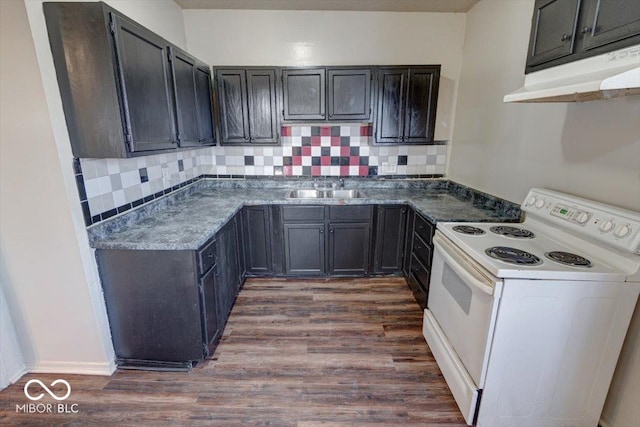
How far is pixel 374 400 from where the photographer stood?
5.40 ft

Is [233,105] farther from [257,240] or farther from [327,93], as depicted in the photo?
[257,240]

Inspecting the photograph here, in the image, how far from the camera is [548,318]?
132 centimetres

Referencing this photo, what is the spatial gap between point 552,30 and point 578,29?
18 cm

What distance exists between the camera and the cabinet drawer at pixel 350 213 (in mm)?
2756

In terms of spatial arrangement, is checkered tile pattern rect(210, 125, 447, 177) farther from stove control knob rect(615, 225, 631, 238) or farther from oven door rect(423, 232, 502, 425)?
stove control knob rect(615, 225, 631, 238)

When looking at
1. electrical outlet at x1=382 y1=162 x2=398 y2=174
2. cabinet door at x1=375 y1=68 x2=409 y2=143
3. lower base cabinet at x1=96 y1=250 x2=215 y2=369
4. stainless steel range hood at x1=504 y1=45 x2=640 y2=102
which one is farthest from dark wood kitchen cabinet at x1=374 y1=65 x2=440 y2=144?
lower base cabinet at x1=96 y1=250 x2=215 y2=369

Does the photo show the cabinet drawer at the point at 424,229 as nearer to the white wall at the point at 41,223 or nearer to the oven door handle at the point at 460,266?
the oven door handle at the point at 460,266

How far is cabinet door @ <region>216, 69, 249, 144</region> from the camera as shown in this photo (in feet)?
8.96

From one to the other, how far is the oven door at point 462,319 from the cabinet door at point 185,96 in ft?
6.36

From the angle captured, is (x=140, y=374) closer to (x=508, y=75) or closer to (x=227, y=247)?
(x=227, y=247)

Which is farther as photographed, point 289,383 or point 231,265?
point 231,265

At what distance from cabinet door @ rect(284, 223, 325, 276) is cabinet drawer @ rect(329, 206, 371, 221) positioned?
0.16m

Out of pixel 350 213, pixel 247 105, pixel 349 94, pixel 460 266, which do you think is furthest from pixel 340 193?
pixel 460 266

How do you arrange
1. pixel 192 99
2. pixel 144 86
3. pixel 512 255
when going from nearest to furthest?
pixel 512 255 → pixel 144 86 → pixel 192 99
